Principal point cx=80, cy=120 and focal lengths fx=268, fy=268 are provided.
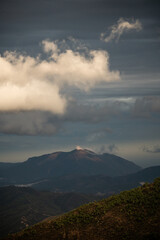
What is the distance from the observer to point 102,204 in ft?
251

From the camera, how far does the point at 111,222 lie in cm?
6341

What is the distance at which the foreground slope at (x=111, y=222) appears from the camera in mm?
57875

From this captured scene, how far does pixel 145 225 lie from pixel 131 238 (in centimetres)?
566

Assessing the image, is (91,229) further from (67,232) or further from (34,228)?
(34,228)

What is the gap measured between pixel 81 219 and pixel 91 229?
6024 millimetres

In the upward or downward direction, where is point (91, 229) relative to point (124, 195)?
downward

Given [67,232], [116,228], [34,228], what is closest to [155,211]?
[116,228]

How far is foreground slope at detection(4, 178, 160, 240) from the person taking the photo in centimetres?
5788

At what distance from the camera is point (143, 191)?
78.0 m

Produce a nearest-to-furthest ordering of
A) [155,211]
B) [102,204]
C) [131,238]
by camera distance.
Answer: [131,238], [155,211], [102,204]

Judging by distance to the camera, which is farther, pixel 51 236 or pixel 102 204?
pixel 102 204

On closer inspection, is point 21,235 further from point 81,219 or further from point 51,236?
point 81,219

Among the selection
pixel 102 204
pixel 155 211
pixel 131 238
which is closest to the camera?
pixel 131 238

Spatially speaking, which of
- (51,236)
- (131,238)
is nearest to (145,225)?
(131,238)
